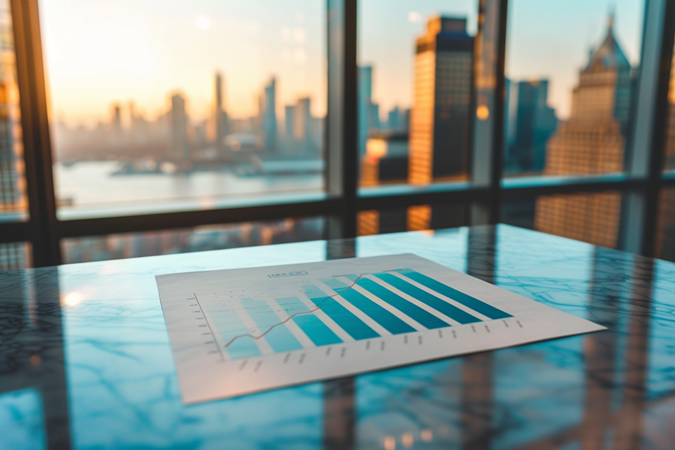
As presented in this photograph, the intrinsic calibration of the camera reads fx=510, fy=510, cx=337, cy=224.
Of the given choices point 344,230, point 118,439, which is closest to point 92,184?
point 344,230

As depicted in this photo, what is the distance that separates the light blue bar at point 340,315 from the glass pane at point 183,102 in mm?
1492

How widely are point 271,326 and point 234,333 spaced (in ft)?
0.15

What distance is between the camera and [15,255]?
1.93 meters

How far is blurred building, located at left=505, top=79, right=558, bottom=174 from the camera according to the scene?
2.74 metres

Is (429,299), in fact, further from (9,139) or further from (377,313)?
(9,139)

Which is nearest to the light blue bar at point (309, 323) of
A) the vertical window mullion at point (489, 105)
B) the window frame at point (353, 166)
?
the window frame at point (353, 166)

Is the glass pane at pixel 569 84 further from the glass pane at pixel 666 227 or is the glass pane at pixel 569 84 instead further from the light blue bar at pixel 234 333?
the light blue bar at pixel 234 333

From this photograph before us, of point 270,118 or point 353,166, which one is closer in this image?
point 270,118

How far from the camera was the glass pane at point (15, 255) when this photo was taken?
1.91 m

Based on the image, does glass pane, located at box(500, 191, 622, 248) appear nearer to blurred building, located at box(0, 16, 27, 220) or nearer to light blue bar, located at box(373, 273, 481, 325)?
light blue bar, located at box(373, 273, 481, 325)

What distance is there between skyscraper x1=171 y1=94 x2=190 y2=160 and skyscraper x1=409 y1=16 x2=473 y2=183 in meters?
1.09

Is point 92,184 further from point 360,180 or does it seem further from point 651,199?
point 651,199

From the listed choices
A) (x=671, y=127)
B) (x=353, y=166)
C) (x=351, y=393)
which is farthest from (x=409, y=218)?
(x=351, y=393)

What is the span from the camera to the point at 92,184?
2.02 m
